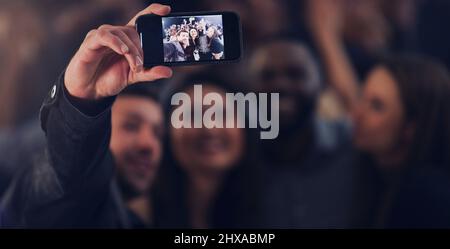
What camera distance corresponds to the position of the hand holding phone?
150 centimetres

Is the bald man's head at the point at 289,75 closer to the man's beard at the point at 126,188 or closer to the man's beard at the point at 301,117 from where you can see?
the man's beard at the point at 301,117

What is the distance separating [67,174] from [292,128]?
20.5 inches

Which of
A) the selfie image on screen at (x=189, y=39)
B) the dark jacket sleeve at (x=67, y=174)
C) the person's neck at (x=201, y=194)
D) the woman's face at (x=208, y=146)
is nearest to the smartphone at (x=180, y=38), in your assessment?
the selfie image on screen at (x=189, y=39)

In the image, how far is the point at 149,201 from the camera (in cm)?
185

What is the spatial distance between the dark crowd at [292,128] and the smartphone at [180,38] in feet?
0.75

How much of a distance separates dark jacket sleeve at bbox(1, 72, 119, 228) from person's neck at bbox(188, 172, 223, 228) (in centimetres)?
19

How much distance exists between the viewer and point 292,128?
5.98 feet

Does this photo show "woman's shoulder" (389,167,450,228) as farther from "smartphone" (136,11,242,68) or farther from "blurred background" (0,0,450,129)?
"smartphone" (136,11,242,68)

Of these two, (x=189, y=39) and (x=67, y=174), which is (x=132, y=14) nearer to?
(x=189, y=39)
